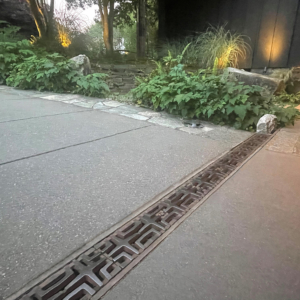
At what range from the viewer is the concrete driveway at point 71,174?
1.00 m

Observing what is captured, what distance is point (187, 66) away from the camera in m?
6.19

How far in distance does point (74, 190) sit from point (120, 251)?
21.6 inches

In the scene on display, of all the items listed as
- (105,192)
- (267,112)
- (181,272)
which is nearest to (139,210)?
(105,192)

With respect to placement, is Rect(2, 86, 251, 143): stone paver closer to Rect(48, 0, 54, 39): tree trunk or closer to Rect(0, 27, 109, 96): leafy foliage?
Rect(0, 27, 109, 96): leafy foliage

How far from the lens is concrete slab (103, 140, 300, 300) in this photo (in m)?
0.85

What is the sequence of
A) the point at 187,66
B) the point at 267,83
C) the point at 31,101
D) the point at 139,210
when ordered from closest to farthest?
the point at 139,210 < the point at 31,101 < the point at 267,83 < the point at 187,66

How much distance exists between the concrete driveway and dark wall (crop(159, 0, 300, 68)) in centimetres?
449

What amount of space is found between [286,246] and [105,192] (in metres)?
0.99

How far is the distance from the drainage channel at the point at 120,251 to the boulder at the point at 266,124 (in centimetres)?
148

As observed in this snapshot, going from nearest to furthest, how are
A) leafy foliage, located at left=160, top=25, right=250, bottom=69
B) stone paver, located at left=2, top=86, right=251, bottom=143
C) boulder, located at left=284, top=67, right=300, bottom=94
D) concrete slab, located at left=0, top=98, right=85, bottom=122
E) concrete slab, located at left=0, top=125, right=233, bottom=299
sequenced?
1. concrete slab, located at left=0, top=125, right=233, bottom=299
2. stone paver, located at left=2, top=86, right=251, bottom=143
3. concrete slab, located at left=0, top=98, right=85, bottom=122
4. boulder, located at left=284, top=67, right=300, bottom=94
5. leafy foliage, located at left=160, top=25, right=250, bottom=69

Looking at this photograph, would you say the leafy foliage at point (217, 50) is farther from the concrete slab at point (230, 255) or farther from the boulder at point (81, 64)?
the concrete slab at point (230, 255)

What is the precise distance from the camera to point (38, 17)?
283 inches

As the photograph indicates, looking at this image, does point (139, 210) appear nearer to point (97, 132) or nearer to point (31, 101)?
point (97, 132)

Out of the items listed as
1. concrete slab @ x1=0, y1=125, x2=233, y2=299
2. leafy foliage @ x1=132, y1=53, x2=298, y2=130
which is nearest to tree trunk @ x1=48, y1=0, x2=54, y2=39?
leafy foliage @ x1=132, y1=53, x2=298, y2=130
